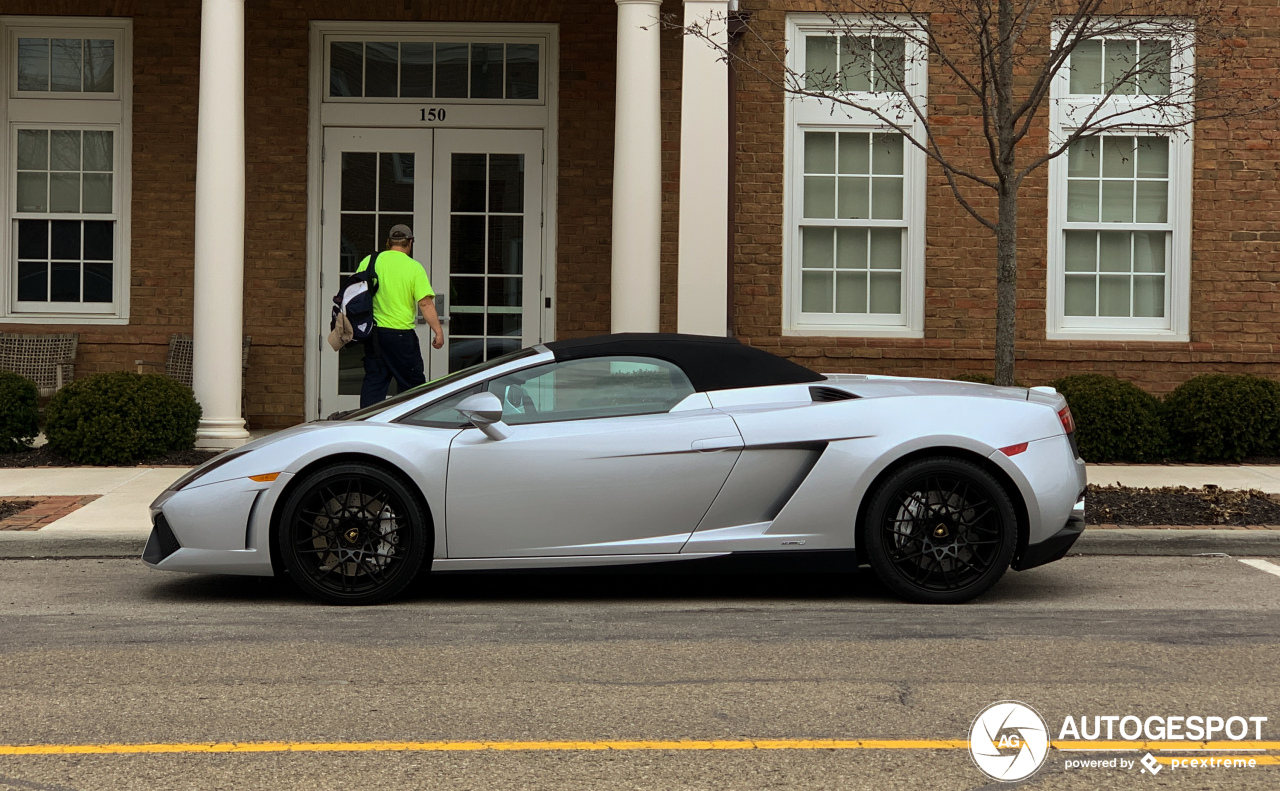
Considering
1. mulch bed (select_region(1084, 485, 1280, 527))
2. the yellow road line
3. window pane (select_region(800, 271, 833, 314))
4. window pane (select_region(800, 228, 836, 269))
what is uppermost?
window pane (select_region(800, 228, 836, 269))

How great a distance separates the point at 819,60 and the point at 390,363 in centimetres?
587

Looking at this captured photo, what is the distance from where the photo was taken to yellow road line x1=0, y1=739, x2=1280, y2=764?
4145 mm

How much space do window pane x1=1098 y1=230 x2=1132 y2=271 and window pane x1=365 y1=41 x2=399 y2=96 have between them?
7.45 metres

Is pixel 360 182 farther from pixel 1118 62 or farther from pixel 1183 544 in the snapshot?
pixel 1183 544

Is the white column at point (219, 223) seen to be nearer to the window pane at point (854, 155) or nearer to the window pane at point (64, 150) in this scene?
the window pane at point (64, 150)

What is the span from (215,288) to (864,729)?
343 inches

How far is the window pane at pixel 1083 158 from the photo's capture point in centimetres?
1367

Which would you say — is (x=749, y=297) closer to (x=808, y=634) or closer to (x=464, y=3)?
(x=464, y=3)

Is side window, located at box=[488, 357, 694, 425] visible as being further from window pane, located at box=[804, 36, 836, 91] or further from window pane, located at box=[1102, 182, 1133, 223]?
window pane, located at box=[1102, 182, 1133, 223]

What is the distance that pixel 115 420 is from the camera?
11172 mm

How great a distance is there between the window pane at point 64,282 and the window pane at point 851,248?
310 inches

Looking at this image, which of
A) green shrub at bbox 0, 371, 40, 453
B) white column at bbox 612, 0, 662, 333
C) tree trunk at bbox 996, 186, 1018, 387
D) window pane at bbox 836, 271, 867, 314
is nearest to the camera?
tree trunk at bbox 996, 186, 1018, 387

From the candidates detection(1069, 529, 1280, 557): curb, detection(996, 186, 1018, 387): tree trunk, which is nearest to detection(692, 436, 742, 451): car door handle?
detection(1069, 529, 1280, 557): curb

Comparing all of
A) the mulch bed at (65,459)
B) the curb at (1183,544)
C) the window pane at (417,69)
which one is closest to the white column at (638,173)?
the window pane at (417,69)
